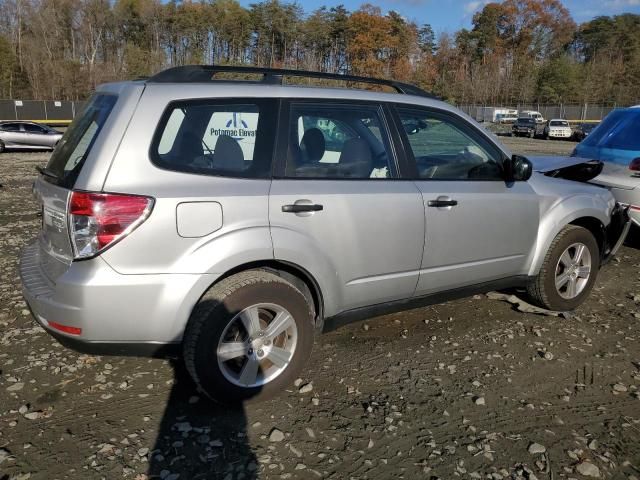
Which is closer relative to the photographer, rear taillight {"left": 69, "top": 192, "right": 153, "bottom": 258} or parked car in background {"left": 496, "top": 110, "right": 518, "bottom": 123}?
rear taillight {"left": 69, "top": 192, "right": 153, "bottom": 258}

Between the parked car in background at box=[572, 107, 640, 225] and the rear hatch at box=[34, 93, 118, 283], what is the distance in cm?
536

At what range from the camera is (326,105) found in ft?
11.4

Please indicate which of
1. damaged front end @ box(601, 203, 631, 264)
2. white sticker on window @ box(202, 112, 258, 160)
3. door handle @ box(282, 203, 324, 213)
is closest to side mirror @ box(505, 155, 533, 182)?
damaged front end @ box(601, 203, 631, 264)

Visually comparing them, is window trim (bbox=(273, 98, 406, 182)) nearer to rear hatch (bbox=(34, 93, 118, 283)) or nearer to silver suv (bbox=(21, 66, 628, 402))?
silver suv (bbox=(21, 66, 628, 402))

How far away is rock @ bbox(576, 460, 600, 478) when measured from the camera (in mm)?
2668

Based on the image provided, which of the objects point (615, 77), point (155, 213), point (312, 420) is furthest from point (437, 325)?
point (615, 77)

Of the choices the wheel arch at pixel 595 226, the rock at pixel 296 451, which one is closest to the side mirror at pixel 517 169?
the wheel arch at pixel 595 226

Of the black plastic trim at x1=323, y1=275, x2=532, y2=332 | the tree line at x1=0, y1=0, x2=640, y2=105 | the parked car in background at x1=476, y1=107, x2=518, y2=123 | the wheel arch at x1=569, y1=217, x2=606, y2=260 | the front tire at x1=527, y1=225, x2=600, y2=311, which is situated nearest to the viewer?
the black plastic trim at x1=323, y1=275, x2=532, y2=332

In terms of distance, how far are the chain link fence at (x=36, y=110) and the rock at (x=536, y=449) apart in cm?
4494

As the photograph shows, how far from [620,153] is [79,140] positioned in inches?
222

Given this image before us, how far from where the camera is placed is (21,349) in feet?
12.7

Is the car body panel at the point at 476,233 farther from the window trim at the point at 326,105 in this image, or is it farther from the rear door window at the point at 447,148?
the window trim at the point at 326,105

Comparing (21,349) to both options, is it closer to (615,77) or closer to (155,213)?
(155,213)

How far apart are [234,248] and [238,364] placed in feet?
2.43
